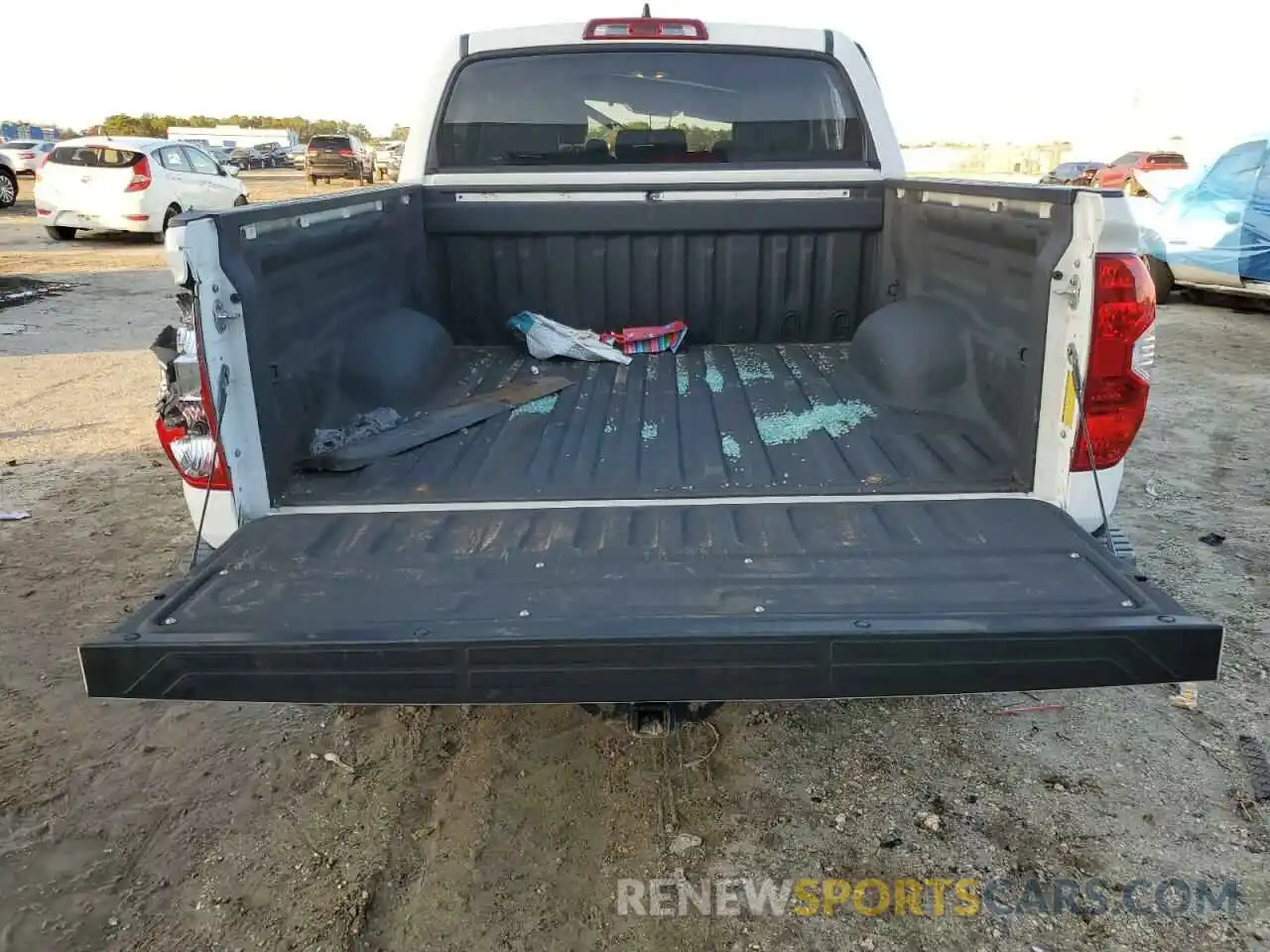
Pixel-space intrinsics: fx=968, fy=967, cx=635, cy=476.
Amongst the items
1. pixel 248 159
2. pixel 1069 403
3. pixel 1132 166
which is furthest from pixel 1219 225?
pixel 248 159

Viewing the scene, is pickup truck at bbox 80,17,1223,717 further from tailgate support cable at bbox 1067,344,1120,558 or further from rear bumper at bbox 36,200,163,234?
rear bumper at bbox 36,200,163,234

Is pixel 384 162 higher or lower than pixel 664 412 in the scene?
higher

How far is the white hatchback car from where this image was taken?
15.9m

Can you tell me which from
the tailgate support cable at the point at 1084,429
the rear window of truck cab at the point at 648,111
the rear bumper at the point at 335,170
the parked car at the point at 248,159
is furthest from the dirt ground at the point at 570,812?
the parked car at the point at 248,159

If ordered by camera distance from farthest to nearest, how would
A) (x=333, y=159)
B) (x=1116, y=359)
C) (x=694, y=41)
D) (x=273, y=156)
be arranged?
(x=273, y=156) → (x=333, y=159) → (x=694, y=41) → (x=1116, y=359)

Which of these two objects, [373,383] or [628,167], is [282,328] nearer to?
[373,383]

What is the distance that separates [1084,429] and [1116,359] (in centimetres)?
19

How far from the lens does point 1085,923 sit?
7.96 feet

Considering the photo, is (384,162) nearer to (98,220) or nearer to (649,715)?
(98,220)

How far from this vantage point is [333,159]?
3488 centimetres

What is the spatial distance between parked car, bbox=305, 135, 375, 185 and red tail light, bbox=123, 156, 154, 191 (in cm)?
2007

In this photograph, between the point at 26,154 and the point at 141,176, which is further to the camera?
the point at 26,154

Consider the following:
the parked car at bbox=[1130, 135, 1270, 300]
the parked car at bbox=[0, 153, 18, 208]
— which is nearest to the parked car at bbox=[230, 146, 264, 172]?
the parked car at bbox=[0, 153, 18, 208]

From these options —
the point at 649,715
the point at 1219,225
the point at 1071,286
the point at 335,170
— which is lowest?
the point at 649,715
